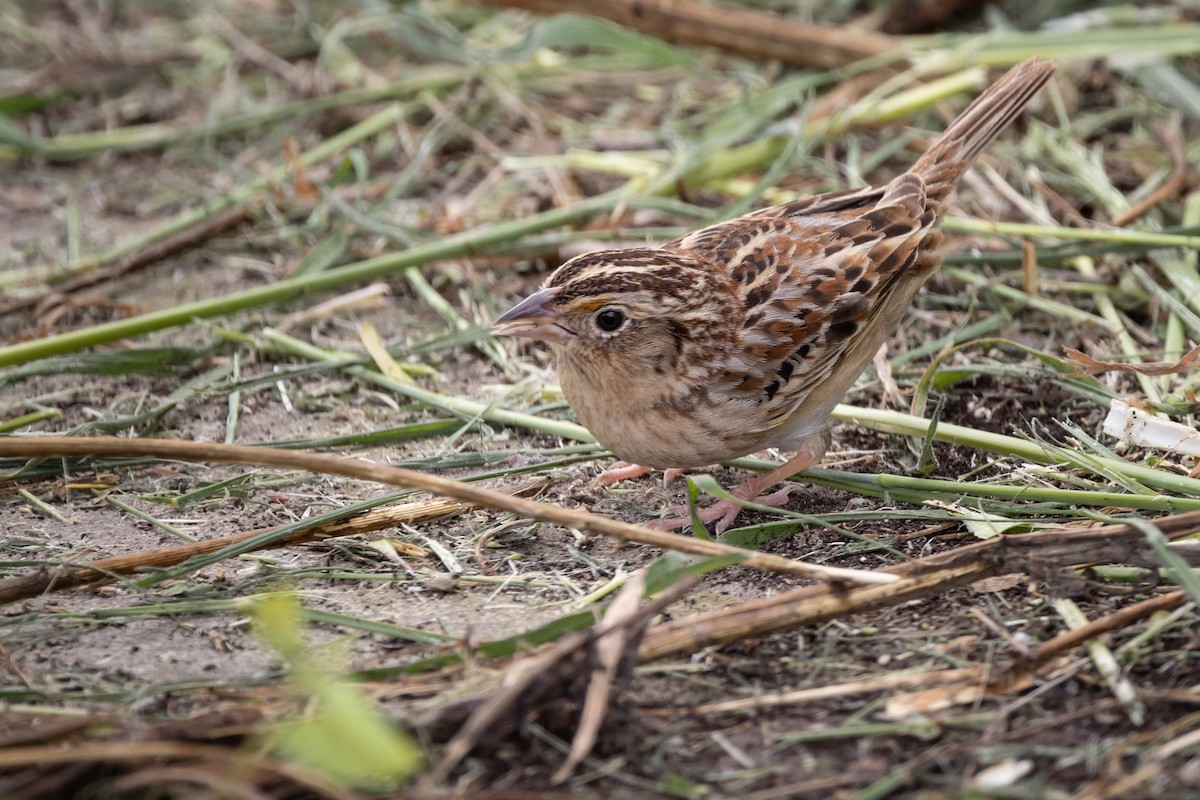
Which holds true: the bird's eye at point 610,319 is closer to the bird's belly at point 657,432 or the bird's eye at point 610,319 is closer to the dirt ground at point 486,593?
the bird's belly at point 657,432

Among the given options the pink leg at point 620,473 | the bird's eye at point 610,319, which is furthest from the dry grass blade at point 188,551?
the bird's eye at point 610,319

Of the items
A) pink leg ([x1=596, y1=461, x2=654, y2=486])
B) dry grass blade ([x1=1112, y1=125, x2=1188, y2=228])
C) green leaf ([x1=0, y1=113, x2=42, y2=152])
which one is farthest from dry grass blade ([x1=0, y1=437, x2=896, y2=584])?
green leaf ([x1=0, y1=113, x2=42, y2=152])

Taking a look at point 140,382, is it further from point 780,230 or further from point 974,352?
point 974,352

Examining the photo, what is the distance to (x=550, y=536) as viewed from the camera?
4402mm

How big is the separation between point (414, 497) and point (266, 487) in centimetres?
54

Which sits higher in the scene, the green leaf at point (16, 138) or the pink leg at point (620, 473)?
the green leaf at point (16, 138)

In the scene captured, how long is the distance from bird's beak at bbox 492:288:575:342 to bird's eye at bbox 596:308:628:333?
10 cm

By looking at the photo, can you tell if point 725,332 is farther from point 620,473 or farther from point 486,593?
point 486,593

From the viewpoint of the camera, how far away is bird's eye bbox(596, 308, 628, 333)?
13.9 feet

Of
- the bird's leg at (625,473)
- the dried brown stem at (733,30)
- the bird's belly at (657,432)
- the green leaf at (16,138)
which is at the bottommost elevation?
the bird's leg at (625,473)

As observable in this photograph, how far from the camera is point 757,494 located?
4.54 metres

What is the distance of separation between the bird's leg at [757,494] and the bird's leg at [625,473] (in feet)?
0.85

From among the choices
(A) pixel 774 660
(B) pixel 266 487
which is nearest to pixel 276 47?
(B) pixel 266 487

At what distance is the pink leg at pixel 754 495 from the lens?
14.5ft
